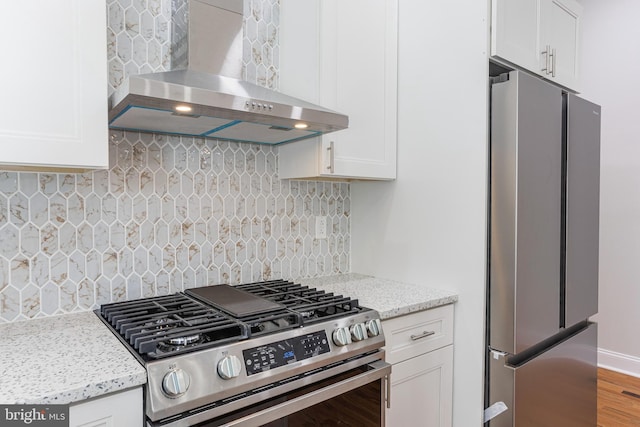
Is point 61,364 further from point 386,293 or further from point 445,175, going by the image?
point 445,175

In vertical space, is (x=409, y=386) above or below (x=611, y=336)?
above

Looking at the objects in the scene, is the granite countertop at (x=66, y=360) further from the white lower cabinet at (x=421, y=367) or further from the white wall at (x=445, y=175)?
the white wall at (x=445, y=175)

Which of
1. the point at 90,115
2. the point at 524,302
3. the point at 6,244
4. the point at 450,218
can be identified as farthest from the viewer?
the point at 450,218

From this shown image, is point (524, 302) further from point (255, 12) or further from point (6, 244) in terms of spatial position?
point (6, 244)

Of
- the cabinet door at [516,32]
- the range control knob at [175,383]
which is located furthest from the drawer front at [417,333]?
the cabinet door at [516,32]

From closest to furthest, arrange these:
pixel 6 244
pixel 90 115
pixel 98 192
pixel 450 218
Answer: pixel 90 115
pixel 6 244
pixel 98 192
pixel 450 218

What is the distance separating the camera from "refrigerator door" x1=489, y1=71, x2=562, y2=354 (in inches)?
63.0

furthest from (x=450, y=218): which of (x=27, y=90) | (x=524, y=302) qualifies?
(x=27, y=90)

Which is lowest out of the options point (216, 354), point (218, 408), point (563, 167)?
point (218, 408)

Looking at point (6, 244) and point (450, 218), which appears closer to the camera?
point (6, 244)

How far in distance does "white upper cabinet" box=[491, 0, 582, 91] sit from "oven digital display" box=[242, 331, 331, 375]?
131cm

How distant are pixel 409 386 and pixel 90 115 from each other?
1.52 m

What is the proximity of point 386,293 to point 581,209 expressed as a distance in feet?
3.52

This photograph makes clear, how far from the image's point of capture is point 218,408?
3.48 feet
